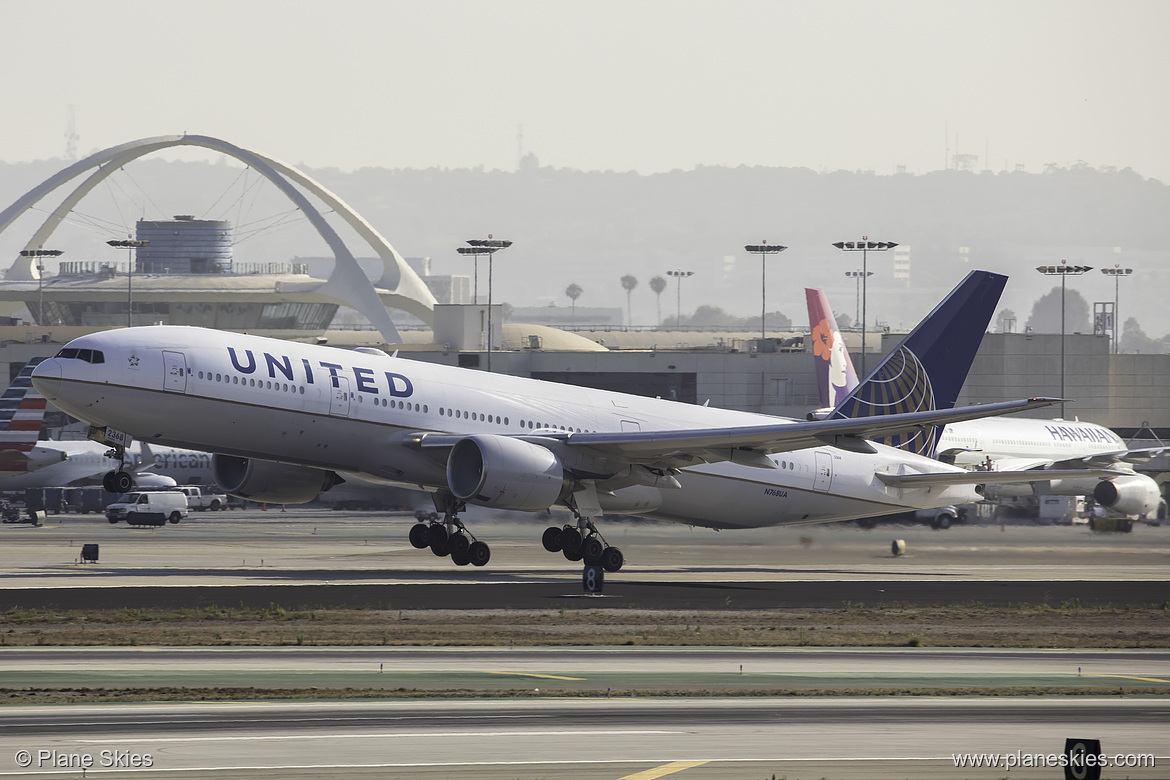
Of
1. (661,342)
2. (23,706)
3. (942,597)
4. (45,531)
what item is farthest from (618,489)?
(661,342)

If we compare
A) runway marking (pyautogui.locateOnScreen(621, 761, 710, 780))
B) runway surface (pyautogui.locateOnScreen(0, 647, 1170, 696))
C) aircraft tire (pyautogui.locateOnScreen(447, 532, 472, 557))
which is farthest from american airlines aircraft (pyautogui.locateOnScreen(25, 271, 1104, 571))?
runway marking (pyautogui.locateOnScreen(621, 761, 710, 780))

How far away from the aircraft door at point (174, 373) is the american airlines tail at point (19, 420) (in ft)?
121

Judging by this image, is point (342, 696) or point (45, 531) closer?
point (342, 696)

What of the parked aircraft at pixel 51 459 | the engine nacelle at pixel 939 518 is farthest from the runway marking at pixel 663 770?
the parked aircraft at pixel 51 459

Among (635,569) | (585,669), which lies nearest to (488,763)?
(585,669)

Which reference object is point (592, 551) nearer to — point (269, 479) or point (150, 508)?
point (269, 479)

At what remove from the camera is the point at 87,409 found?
34.1 meters

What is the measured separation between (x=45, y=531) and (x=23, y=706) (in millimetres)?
56769

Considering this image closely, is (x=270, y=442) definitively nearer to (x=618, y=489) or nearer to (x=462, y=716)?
(x=618, y=489)

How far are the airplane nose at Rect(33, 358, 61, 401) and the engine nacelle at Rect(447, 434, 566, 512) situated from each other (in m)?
10.3

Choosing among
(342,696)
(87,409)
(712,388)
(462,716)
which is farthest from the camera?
(712,388)

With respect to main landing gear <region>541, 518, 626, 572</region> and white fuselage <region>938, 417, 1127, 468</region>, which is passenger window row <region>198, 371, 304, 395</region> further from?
white fuselage <region>938, 417, 1127, 468</region>

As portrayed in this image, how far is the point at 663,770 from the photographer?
1431cm

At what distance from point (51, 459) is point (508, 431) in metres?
53.7
